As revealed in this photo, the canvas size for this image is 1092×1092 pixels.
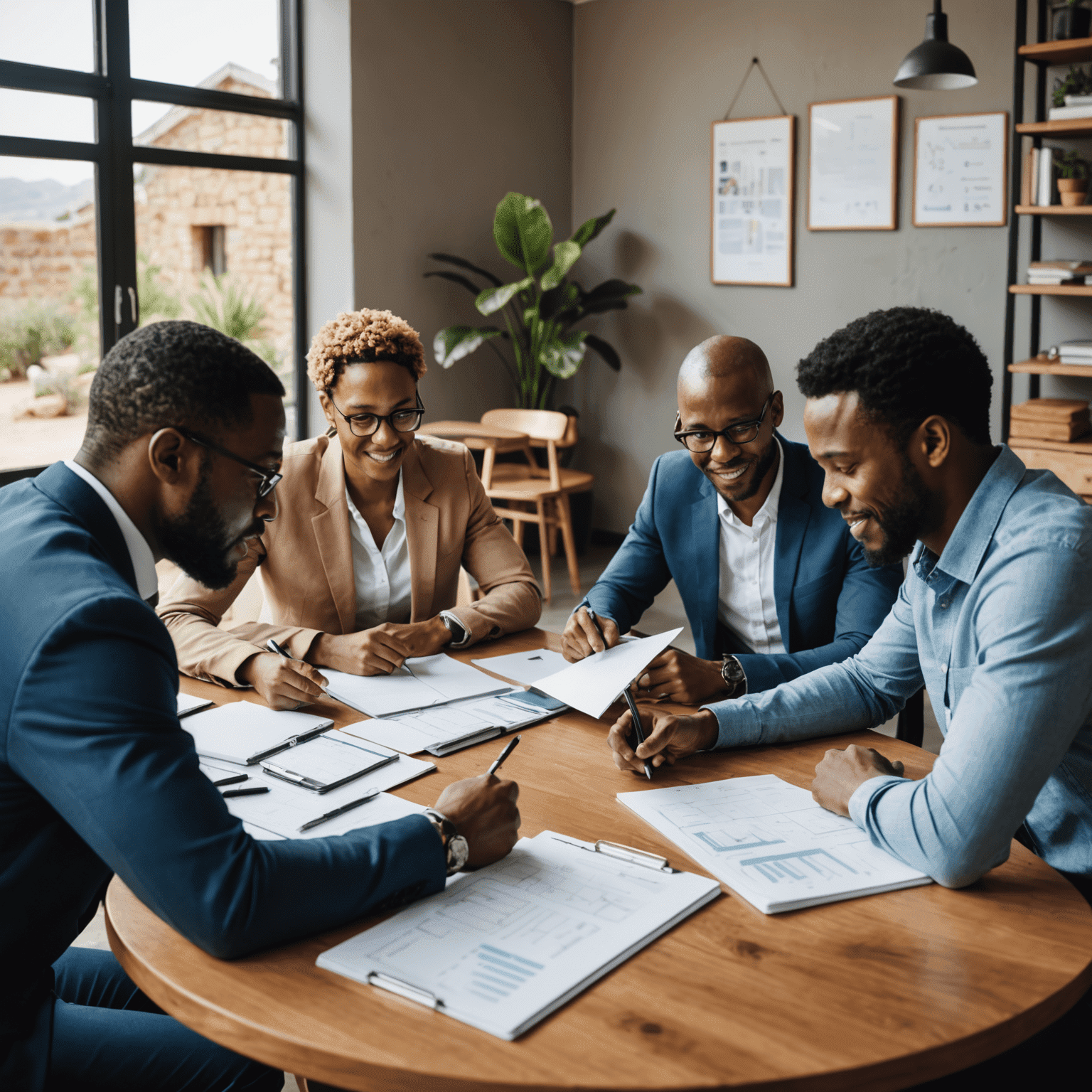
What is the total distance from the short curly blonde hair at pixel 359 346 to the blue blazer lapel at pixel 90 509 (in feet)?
3.68

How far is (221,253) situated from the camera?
5066mm

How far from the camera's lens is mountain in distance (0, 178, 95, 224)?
167 inches

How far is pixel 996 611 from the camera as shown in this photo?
3.93 feet

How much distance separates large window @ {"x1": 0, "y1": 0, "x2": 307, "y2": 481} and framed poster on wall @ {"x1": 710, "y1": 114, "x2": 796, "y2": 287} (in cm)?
225

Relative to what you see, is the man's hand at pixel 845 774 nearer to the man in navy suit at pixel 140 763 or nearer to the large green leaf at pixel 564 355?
the man in navy suit at pixel 140 763

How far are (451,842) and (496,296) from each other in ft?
15.1

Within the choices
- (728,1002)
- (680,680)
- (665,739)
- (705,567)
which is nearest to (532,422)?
(705,567)

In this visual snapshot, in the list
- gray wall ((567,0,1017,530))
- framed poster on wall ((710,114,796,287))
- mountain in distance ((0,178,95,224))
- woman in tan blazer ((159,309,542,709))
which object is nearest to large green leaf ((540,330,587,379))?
gray wall ((567,0,1017,530))

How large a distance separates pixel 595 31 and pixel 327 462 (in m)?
4.96

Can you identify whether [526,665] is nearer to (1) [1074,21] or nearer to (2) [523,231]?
(1) [1074,21]

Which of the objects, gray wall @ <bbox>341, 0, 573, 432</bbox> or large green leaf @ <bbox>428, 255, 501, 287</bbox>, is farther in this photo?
large green leaf @ <bbox>428, 255, 501, 287</bbox>

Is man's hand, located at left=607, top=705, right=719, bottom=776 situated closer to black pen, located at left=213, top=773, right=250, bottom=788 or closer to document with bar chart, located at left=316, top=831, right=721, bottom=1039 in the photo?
document with bar chart, located at left=316, top=831, right=721, bottom=1039

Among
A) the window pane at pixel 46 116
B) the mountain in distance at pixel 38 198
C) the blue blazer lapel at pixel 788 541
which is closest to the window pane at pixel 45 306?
the mountain in distance at pixel 38 198

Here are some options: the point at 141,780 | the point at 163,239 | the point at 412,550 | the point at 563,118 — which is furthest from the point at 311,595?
the point at 563,118
